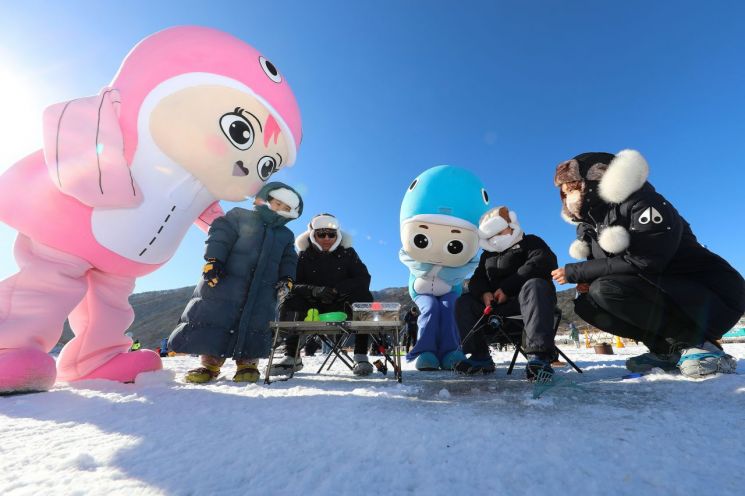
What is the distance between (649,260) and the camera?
7.25ft

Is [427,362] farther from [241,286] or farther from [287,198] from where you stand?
[287,198]

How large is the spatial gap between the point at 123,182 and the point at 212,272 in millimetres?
928

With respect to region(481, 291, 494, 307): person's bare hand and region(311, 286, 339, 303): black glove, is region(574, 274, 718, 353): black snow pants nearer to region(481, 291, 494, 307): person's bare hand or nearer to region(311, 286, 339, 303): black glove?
region(481, 291, 494, 307): person's bare hand

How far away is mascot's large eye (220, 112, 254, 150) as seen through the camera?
3.01 m

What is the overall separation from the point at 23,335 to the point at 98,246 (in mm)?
708

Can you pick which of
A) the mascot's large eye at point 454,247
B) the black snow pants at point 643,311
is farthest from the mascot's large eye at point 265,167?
the black snow pants at point 643,311

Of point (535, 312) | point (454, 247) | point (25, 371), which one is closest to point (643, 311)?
point (535, 312)

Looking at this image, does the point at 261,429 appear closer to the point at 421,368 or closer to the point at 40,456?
the point at 40,456

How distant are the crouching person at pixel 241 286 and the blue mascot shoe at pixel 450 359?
188cm

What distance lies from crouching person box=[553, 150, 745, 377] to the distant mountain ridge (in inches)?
741

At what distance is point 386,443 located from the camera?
116 centimetres

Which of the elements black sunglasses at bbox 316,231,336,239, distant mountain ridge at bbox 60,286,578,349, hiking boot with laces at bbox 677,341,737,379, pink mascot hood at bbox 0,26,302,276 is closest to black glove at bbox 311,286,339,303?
black sunglasses at bbox 316,231,336,239

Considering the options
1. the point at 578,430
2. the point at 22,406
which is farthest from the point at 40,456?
the point at 578,430

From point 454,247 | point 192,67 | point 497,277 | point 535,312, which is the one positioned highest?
point 192,67
